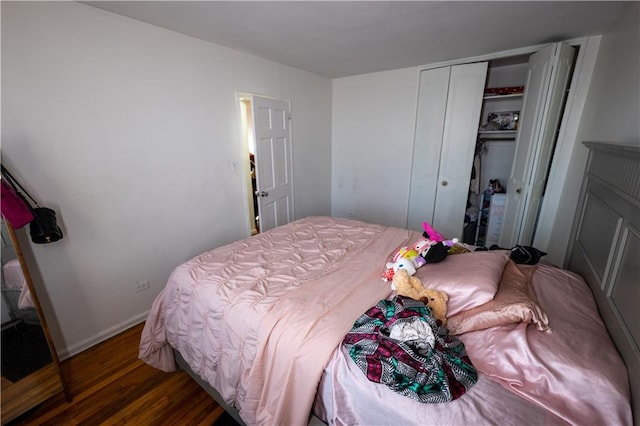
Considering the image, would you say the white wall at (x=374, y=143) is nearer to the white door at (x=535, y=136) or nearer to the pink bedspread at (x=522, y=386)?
the white door at (x=535, y=136)

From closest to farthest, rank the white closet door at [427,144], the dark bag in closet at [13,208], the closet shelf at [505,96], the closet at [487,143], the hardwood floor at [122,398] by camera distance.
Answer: the dark bag in closet at [13,208] < the hardwood floor at [122,398] < the closet at [487,143] < the closet shelf at [505,96] < the white closet door at [427,144]

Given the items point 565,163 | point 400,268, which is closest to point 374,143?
point 565,163

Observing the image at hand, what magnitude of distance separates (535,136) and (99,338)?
3.92m

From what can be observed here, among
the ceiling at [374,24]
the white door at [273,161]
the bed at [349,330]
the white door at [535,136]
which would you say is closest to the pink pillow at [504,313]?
the bed at [349,330]

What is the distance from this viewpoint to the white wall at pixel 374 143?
3291 mm

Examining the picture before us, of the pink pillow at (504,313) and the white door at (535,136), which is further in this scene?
the white door at (535,136)

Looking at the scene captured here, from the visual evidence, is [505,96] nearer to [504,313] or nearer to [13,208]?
[504,313]

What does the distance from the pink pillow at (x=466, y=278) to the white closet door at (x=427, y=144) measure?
6.62ft

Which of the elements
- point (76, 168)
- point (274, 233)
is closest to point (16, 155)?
point (76, 168)

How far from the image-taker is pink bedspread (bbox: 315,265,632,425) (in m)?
0.80

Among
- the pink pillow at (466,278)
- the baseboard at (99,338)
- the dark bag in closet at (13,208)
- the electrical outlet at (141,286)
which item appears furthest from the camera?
the electrical outlet at (141,286)

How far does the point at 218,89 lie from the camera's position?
2.46 m

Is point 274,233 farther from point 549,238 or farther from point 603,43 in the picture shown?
point 603,43

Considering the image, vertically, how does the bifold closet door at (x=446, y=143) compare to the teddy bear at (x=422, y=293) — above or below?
above
